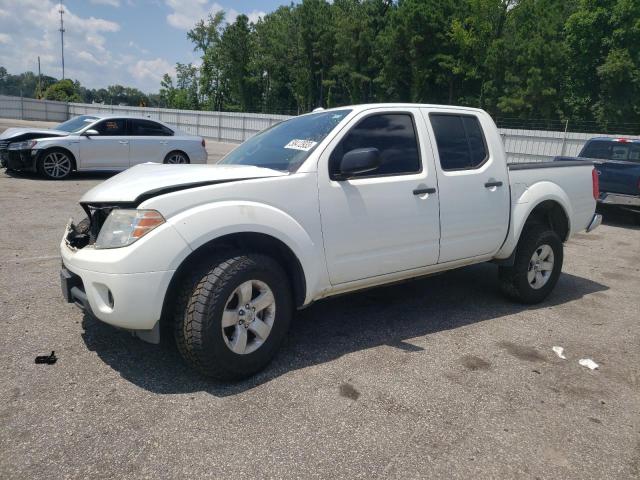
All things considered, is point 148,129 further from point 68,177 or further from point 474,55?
point 474,55

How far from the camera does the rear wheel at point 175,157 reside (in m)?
12.9

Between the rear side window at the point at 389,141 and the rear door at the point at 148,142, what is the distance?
9668 mm

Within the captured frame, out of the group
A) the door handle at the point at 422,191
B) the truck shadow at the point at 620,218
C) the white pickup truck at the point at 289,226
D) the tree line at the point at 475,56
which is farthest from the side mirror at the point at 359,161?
the tree line at the point at 475,56

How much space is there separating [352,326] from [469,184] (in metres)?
1.56

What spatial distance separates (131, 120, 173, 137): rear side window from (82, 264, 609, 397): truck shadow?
365 inches

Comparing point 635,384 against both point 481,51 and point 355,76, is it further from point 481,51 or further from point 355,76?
point 355,76

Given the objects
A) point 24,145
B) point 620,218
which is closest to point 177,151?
point 24,145

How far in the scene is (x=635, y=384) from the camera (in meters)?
3.50

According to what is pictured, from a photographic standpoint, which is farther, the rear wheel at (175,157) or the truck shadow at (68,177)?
the rear wheel at (175,157)

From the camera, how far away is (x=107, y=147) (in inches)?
471

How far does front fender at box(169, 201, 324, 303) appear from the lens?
2990 millimetres

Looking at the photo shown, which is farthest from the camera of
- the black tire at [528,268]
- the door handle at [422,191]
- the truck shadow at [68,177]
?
the truck shadow at [68,177]

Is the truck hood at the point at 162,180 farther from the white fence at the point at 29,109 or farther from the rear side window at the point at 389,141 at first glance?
the white fence at the point at 29,109

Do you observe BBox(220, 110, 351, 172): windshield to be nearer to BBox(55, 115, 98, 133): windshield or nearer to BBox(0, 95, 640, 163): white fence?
BBox(55, 115, 98, 133): windshield
